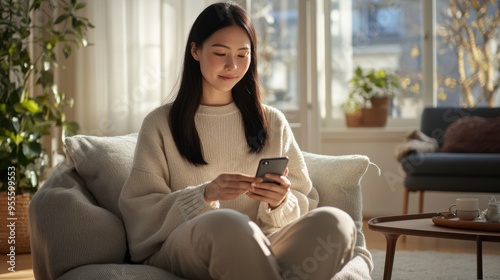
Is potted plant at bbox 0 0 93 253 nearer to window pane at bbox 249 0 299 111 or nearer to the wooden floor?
the wooden floor

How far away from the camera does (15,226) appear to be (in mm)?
4062

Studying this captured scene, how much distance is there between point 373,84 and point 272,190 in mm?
4024

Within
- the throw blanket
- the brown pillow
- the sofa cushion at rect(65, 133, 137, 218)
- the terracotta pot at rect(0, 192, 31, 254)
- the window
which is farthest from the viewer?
the window

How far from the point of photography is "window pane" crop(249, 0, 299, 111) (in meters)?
5.49

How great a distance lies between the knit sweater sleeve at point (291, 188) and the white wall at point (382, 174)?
3360mm

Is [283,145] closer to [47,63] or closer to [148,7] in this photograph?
[47,63]

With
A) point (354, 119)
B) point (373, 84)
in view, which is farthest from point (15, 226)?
point (373, 84)

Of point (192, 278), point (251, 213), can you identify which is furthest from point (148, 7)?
point (192, 278)

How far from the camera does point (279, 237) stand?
1801 millimetres

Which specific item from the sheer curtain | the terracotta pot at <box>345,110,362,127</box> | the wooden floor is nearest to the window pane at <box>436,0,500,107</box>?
the terracotta pot at <box>345,110,362,127</box>

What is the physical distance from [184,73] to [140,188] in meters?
0.39

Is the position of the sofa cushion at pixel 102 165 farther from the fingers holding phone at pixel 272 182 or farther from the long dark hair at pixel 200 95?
the fingers holding phone at pixel 272 182

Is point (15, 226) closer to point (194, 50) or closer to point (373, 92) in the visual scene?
point (194, 50)

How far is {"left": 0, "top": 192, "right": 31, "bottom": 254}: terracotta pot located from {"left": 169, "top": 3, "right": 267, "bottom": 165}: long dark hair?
213 cm
